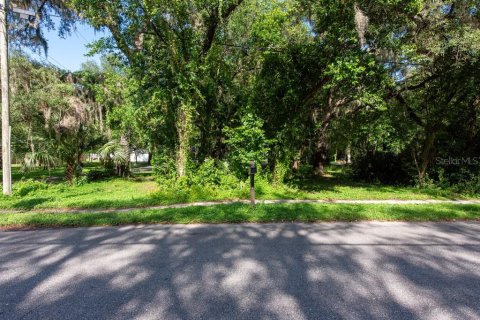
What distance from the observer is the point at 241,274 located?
347 cm

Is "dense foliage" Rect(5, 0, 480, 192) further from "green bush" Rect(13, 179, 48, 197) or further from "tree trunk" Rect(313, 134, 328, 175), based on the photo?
"tree trunk" Rect(313, 134, 328, 175)

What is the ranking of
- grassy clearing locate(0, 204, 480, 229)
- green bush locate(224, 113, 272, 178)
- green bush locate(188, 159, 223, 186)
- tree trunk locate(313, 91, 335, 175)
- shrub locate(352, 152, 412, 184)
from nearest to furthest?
grassy clearing locate(0, 204, 480, 229) < green bush locate(188, 159, 223, 186) < green bush locate(224, 113, 272, 178) < shrub locate(352, 152, 412, 184) < tree trunk locate(313, 91, 335, 175)

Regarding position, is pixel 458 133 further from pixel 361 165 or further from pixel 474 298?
pixel 474 298

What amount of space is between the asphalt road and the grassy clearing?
61cm

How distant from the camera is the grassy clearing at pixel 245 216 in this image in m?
5.96

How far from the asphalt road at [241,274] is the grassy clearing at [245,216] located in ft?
2.00

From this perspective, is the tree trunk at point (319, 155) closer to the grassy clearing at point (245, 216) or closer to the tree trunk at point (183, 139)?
the tree trunk at point (183, 139)

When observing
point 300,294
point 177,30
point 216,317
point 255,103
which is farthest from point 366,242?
point 177,30

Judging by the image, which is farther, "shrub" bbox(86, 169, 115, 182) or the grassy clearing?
"shrub" bbox(86, 169, 115, 182)

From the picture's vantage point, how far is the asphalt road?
8.91 feet

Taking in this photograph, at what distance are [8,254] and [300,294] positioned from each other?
4263 mm

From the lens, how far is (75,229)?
555 cm

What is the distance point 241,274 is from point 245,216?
8.96ft

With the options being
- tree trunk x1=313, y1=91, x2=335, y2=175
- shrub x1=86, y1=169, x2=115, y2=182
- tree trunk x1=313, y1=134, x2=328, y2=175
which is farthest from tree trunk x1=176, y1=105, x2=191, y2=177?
tree trunk x1=313, y1=134, x2=328, y2=175
